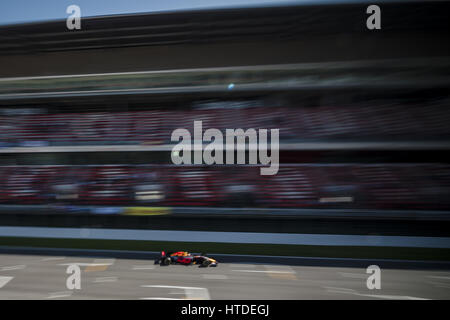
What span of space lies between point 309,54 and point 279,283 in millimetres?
9240

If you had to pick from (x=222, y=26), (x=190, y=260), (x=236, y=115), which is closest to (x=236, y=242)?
(x=190, y=260)

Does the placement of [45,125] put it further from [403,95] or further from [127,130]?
[403,95]

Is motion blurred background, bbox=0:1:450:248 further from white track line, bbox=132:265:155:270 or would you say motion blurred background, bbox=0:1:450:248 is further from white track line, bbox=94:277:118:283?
white track line, bbox=94:277:118:283

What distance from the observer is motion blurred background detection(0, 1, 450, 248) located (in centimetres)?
1052

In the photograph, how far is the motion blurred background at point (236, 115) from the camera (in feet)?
34.5

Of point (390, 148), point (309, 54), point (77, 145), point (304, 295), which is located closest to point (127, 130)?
point (77, 145)

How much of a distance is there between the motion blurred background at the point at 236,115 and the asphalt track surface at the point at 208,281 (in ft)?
→ 9.88

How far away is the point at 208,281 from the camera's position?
631 centimetres

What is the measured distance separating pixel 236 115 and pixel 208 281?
7.69 m

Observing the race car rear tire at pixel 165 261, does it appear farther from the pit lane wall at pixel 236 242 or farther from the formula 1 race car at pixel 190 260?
the pit lane wall at pixel 236 242

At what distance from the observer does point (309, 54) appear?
11516 mm

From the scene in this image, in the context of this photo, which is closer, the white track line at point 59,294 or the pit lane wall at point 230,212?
the white track line at point 59,294

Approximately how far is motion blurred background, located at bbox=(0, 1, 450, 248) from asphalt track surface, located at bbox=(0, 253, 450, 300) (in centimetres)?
301

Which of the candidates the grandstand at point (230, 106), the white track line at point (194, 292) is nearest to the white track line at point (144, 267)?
the white track line at point (194, 292)
